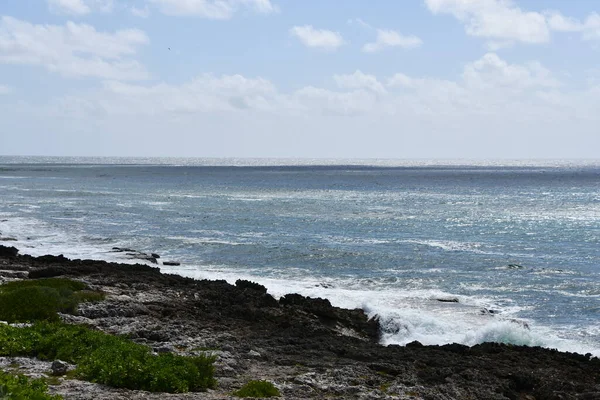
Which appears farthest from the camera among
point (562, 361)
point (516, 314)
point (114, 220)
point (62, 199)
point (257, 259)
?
point (62, 199)

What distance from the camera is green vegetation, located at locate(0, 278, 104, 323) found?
21344mm

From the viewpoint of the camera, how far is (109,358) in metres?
15.8

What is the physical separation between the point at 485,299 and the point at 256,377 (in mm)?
20706

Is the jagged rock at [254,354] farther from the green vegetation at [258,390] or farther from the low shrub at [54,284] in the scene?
the low shrub at [54,284]

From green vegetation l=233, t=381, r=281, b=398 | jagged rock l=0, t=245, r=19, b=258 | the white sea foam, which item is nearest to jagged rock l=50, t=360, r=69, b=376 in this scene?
green vegetation l=233, t=381, r=281, b=398

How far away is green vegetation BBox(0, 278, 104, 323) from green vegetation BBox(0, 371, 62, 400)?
8.11 meters

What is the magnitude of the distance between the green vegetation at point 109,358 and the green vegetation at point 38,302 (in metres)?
2.45

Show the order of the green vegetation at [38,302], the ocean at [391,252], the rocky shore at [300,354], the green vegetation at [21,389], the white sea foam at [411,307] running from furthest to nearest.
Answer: the ocean at [391,252], the white sea foam at [411,307], the green vegetation at [38,302], the rocky shore at [300,354], the green vegetation at [21,389]

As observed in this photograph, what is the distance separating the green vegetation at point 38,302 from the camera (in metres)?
21.3

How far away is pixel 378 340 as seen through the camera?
2641cm

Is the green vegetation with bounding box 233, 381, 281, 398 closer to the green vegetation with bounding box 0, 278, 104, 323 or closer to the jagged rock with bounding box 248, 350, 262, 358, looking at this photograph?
the jagged rock with bounding box 248, 350, 262, 358

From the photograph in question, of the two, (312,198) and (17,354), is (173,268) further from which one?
(312,198)

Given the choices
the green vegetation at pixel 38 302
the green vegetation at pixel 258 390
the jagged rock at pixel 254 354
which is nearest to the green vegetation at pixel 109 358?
the green vegetation at pixel 258 390

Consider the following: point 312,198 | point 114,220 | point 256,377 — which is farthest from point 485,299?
point 312,198
